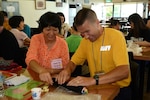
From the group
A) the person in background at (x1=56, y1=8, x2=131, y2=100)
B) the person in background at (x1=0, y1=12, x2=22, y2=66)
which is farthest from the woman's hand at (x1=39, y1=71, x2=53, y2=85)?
the person in background at (x1=0, y1=12, x2=22, y2=66)

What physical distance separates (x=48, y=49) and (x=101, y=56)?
65cm

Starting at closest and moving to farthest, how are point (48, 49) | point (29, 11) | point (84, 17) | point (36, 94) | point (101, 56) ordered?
1. point (36, 94)
2. point (84, 17)
3. point (101, 56)
4. point (48, 49)
5. point (29, 11)

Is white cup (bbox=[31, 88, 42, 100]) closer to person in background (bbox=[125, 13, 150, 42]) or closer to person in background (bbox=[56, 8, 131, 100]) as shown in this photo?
person in background (bbox=[56, 8, 131, 100])

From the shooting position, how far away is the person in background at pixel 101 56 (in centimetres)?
148

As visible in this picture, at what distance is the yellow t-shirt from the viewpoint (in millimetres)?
1575

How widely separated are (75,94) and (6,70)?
2.97ft

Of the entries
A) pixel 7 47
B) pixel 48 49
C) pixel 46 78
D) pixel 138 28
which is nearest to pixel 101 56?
pixel 46 78

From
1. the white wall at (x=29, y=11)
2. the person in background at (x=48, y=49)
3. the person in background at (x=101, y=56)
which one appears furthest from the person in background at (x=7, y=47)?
the white wall at (x=29, y=11)

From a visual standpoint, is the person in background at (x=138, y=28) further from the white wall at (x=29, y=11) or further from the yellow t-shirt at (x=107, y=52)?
the white wall at (x=29, y=11)

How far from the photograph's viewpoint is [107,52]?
1661 millimetres

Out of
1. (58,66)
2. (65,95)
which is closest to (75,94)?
(65,95)

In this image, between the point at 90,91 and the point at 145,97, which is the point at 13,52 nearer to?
the point at 90,91

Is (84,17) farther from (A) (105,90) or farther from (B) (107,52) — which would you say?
(A) (105,90)

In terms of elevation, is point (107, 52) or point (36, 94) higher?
point (107, 52)
